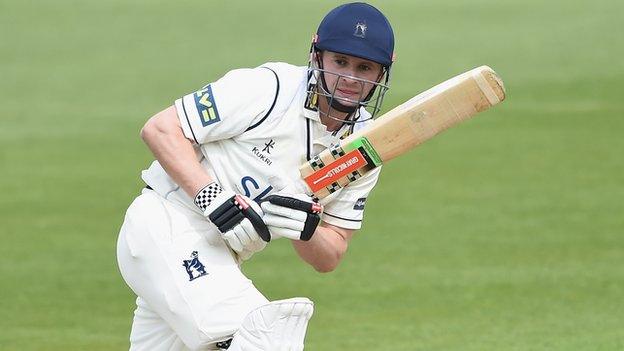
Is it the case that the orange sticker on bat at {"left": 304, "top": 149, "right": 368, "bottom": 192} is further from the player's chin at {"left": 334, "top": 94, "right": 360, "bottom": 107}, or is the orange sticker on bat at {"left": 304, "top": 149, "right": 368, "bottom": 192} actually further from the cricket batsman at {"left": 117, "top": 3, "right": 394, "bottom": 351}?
the player's chin at {"left": 334, "top": 94, "right": 360, "bottom": 107}

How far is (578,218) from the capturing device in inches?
429

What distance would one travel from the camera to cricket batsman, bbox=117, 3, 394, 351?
15.4 ft

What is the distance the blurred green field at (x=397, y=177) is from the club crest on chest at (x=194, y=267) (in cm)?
273

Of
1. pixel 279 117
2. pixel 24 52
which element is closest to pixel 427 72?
pixel 24 52

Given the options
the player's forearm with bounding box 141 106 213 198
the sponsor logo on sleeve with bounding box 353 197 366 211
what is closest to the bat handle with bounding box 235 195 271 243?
the player's forearm with bounding box 141 106 213 198

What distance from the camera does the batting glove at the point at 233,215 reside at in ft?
15.3

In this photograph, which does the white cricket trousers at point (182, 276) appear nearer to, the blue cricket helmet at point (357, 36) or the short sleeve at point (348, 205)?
the short sleeve at point (348, 205)

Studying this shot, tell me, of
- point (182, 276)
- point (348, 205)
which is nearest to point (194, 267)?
point (182, 276)

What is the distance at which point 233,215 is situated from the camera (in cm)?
466

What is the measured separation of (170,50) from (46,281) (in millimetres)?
11032

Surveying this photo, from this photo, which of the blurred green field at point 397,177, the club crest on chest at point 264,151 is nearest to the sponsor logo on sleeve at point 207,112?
the club crest on chest at point 264,151

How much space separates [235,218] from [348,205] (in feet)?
2.31

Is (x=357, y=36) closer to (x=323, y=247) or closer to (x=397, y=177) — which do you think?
(x=323, y=247)

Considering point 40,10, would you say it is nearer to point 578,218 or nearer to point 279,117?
point 578,218
